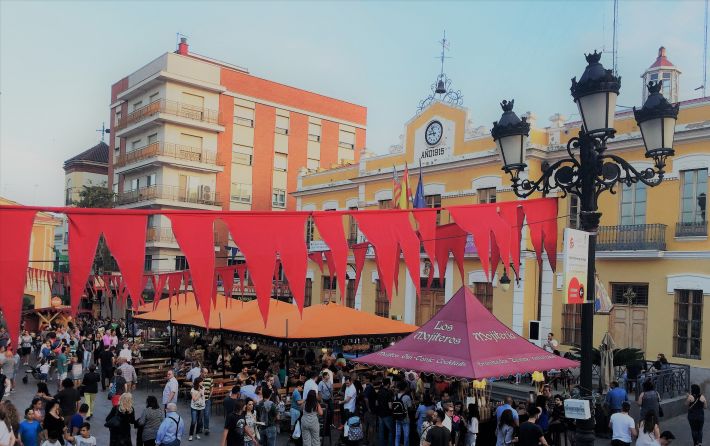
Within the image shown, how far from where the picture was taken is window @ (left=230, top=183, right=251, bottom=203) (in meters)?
42.8

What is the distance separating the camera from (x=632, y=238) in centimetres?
2039

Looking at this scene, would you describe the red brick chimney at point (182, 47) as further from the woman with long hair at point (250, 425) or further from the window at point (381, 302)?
the woman with long hair at point (250, 425)

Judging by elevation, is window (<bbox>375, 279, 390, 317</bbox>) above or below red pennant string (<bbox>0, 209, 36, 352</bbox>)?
below

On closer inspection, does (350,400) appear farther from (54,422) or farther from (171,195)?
(171,195)

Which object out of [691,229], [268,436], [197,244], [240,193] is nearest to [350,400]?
[268,436]

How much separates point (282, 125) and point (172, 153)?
28.4 feet

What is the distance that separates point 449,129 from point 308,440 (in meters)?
18.1

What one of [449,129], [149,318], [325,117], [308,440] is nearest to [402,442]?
[308,440]

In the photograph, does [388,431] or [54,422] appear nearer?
[54,422]

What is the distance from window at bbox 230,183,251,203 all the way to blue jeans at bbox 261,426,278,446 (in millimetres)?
32208

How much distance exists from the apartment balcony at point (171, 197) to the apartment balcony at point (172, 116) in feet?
13.3

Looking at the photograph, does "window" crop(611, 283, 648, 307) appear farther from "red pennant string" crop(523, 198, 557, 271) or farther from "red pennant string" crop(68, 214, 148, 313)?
"red pennant string" crop(68, 214, 148, 313)

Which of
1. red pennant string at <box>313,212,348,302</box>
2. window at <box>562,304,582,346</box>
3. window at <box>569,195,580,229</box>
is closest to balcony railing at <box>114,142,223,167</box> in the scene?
window at <box>569,195,580,229</box>

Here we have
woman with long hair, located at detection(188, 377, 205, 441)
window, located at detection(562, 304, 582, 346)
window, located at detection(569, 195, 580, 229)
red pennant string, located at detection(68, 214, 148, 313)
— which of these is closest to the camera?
red pennant string, located at detection(68, 214, 148, 313)
